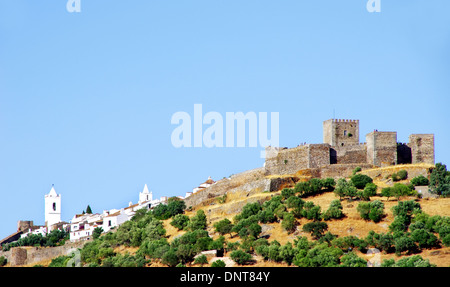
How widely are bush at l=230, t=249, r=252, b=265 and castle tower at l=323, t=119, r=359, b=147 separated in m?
17.8

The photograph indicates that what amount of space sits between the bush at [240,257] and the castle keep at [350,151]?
15303 mm

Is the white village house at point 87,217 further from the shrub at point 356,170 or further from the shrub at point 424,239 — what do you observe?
the shrub at point 424,239

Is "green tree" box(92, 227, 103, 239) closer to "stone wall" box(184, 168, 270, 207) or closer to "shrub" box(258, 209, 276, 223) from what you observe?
"stone wall" box(184, 168, 270, 207)

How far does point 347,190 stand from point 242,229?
26.1 feet

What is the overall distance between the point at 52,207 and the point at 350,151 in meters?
46.4

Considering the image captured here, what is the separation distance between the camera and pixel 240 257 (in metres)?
62.4

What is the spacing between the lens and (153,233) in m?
75.0

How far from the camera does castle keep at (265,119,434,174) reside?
245 ft

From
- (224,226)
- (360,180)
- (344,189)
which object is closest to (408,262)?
(344,189)

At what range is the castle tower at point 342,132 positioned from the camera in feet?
254

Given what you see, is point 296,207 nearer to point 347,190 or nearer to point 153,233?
point 347,190

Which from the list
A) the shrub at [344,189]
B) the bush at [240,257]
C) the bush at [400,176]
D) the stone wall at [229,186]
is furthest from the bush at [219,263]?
the stone wall at [229,186]

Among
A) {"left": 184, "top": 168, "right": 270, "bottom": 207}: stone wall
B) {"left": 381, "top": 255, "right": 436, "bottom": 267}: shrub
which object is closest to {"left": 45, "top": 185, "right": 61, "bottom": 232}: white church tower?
{"left": 184, "top": 168, "right": 270, "bottom": 207}: stone wall

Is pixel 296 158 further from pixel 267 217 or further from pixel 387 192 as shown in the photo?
pixel 387 192
